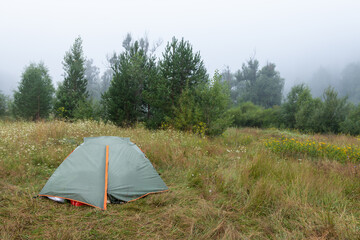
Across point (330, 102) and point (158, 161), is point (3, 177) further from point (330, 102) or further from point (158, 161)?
point (330, 102)

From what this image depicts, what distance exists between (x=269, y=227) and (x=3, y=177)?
5586 millimetres

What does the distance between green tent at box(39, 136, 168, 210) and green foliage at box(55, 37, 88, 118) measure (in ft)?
52.5

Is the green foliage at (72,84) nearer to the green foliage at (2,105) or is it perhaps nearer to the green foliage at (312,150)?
the green foliage at (2,105)

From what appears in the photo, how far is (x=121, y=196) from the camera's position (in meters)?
3.62

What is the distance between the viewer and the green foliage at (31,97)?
881 inches

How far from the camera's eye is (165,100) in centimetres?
1230

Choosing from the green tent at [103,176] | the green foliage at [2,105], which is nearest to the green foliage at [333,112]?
the green tent at [103,176]

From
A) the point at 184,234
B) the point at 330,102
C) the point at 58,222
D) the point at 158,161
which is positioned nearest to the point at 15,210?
the point at 58,222

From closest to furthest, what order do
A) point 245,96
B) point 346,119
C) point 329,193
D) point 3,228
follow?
1. point 3,228
2. point 329,193
3. point 346,119
4. point 245,96

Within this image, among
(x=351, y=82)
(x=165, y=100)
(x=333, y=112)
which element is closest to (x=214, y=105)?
(x=165, y=100)

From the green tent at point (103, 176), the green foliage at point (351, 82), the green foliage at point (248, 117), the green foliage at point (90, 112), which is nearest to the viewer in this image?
the green tent at point (103, 176)

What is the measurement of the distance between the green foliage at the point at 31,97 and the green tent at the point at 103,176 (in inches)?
899

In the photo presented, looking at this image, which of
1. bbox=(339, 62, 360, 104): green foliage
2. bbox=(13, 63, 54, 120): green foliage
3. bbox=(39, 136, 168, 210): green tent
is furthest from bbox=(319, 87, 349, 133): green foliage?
bbox=(339, 62, 360, 104): green foliage

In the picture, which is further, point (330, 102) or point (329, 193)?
point (330, 102)
